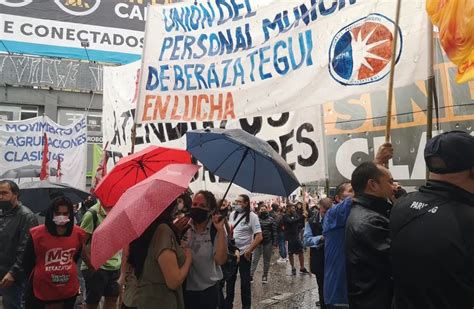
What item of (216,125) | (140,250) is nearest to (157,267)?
(140,250)

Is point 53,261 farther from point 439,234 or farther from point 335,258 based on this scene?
point 439,234

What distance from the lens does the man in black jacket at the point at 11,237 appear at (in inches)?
170

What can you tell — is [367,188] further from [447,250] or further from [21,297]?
[21,297]

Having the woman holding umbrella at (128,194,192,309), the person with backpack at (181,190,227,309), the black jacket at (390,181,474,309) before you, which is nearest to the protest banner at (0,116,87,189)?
the person with backpack at (181,190,227,309)

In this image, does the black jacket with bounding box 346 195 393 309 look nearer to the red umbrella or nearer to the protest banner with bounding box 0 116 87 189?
the red umbrella

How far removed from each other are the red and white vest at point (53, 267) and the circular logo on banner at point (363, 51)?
9.68ft

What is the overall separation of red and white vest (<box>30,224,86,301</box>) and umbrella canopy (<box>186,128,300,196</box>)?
1.60 metres

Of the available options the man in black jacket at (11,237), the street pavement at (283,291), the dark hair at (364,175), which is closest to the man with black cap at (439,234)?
the dark hair at (364,175)

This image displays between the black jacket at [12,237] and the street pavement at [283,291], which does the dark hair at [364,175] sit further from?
the street pavement at [283,291]

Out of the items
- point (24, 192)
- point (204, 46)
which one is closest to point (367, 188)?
point (204, 46)

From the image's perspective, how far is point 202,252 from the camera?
337 centimetres

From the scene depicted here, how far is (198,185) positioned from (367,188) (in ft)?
8.34

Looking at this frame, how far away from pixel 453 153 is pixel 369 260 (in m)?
0.69

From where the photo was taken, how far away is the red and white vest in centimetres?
392
